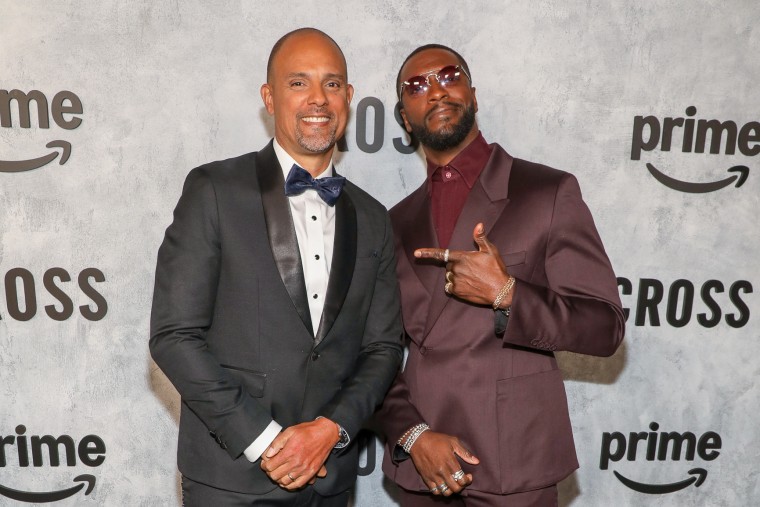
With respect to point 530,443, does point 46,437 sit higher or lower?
lower

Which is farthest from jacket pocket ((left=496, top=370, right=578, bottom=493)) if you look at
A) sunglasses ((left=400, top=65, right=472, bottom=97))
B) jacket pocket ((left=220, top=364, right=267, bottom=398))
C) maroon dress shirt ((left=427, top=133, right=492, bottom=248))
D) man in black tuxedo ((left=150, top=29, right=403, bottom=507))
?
sunglasses ((left=400, top=65, right=472, bottom=97))

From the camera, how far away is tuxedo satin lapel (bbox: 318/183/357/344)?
6.51 ft

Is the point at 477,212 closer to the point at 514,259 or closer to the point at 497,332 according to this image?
the point at 514,259

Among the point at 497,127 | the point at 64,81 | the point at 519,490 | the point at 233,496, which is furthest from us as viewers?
the point at 497,127

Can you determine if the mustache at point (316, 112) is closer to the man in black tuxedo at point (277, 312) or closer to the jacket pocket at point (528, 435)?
the man in black tuxedo at point (277, 312)

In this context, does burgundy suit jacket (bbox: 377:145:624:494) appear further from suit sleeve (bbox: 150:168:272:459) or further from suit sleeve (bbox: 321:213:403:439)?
suit sleeve (bbox: 150:168:272:459)

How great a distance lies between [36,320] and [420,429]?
6.34 ft

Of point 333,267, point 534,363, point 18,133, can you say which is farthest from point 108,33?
point 534,363

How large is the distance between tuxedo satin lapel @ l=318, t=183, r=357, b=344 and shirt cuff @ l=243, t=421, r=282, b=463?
292mm

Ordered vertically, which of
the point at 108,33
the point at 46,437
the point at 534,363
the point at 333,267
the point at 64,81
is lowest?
the point at 46,437

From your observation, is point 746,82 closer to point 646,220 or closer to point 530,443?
point 646,220

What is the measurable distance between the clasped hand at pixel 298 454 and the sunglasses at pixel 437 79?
4.27 feet

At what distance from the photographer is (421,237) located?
2396 millimetres

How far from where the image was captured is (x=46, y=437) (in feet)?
10.2
